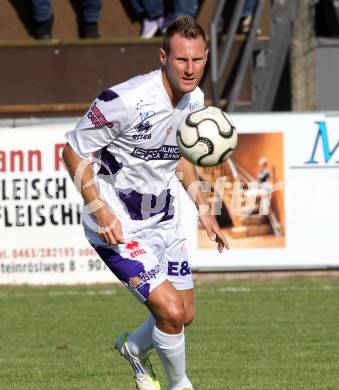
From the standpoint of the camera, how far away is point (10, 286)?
14148 millimetres

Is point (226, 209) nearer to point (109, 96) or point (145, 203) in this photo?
point (145, 203)

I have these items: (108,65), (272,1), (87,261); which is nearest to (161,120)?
(87,261)

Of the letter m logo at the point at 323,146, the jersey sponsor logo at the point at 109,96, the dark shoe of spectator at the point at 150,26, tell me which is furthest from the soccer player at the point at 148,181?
the dark shoe of spectator at the point at 150,26

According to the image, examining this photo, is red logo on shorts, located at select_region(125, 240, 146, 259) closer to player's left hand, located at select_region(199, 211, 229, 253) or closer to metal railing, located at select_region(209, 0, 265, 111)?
player's left hand, located at select_region(199, 211, 229, 253)

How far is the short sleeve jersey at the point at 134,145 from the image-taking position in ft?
22.6

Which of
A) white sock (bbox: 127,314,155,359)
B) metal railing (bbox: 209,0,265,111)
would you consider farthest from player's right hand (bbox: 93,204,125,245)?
metal railing (bbox: 209,0,265,111)

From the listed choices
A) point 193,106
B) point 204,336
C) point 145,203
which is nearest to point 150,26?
point 204,336

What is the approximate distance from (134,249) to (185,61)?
1.10 m

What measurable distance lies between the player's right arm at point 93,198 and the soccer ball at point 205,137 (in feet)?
1.75

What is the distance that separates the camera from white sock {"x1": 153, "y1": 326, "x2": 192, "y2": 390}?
A: 6961mm

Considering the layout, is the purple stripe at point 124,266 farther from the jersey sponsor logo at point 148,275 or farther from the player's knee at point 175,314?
A: the player's knee at point 175,314

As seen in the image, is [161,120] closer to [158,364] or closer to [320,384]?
[320,384]

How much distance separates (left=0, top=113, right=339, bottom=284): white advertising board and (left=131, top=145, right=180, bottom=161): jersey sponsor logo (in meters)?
6.94

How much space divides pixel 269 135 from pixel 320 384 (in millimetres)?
6902
